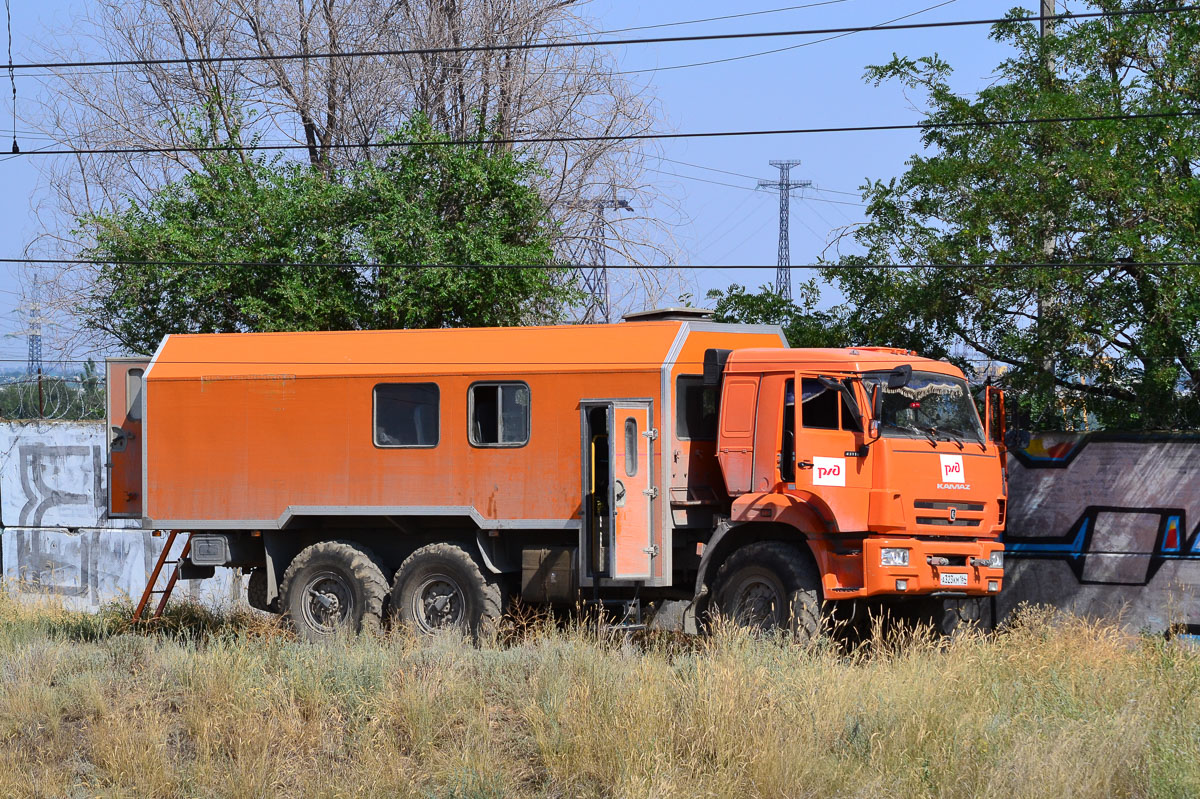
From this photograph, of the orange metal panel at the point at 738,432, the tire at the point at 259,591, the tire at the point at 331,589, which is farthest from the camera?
the tire at the point at 259,591

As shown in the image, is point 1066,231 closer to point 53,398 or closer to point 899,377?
point 899,377

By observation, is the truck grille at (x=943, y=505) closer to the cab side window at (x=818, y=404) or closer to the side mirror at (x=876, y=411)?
the side mirror at (x=876, y=411)

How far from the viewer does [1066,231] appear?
15609 millimetres

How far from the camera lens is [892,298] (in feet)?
55.5

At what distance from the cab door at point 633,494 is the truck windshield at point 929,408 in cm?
223

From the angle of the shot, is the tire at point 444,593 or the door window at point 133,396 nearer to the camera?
the tire at point 444,593

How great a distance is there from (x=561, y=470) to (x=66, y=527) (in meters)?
12.1

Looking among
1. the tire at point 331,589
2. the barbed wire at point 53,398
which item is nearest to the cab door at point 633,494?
the tire at point 331,589

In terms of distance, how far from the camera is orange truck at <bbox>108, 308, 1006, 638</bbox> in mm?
12484

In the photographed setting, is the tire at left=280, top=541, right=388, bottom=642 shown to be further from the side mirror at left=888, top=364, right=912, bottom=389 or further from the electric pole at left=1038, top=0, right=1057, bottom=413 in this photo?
the electric pole at left=1038, top=0, right=1057, bottom=413

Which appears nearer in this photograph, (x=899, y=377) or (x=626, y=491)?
(x=899, y=377)

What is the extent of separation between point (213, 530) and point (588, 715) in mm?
7574

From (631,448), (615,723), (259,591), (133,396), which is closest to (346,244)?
(133,396)

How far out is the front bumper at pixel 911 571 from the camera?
39.7 ft
